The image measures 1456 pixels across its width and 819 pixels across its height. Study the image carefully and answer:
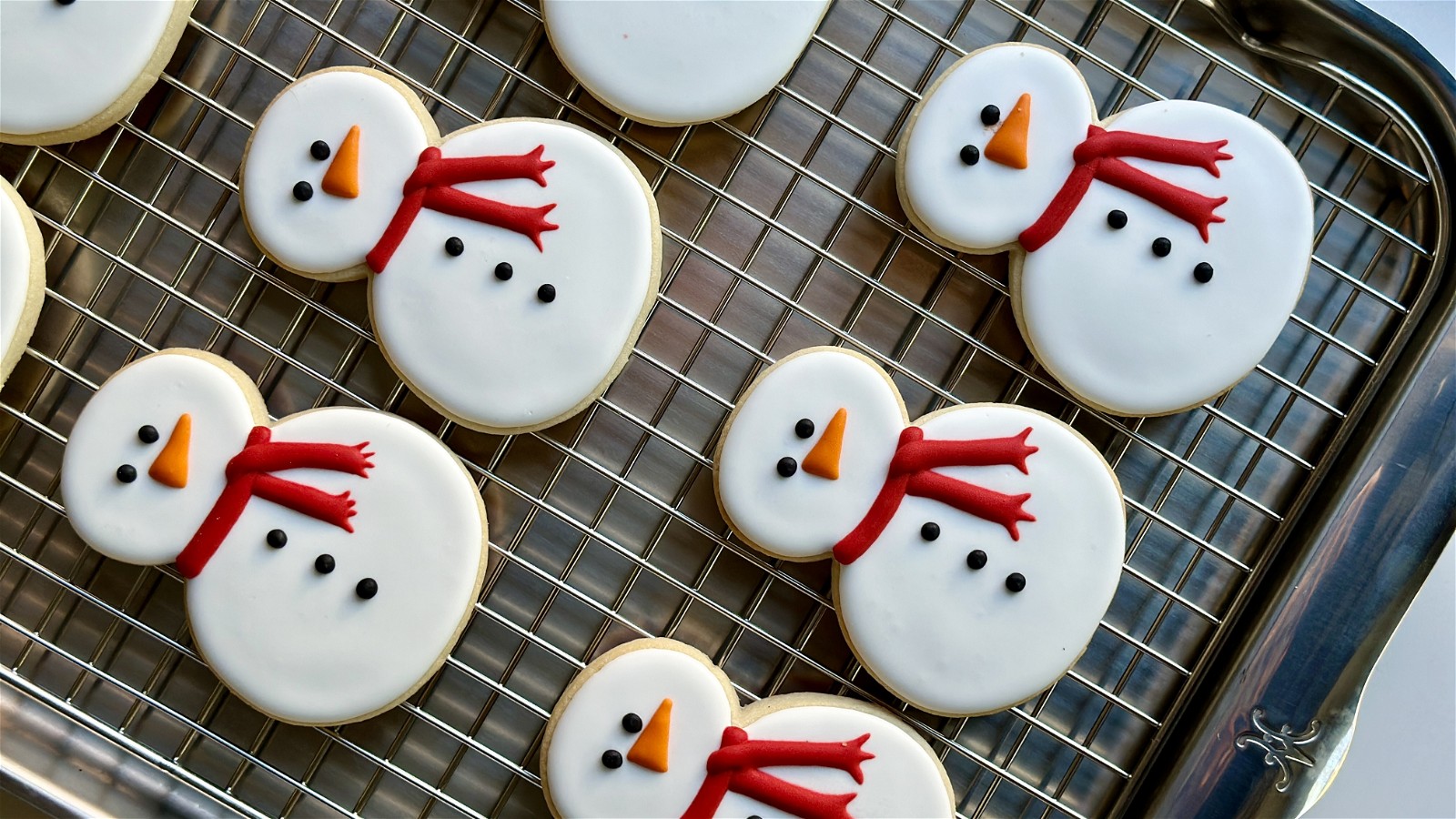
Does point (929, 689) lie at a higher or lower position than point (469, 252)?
lower

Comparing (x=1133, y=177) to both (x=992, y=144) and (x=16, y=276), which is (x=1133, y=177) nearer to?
(x=992, y=144)

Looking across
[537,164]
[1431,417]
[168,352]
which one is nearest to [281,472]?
[168,352]

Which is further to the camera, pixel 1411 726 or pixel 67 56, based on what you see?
pixel 1411 726

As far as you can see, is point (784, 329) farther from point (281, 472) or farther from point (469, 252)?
point (281, 472)

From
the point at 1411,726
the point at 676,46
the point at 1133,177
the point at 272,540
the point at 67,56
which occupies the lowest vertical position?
the point at 272,540

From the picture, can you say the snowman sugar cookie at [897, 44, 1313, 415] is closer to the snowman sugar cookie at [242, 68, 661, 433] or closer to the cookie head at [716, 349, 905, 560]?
the cookie head at [716, 349, 905, 560]

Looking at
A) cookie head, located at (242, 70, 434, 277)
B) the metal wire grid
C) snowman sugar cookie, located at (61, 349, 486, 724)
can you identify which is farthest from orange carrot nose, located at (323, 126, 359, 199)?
snowman sugar cookie, located at (61, 349, 486, 724)

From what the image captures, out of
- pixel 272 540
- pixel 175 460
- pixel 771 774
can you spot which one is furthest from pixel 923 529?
pixel 175 460
